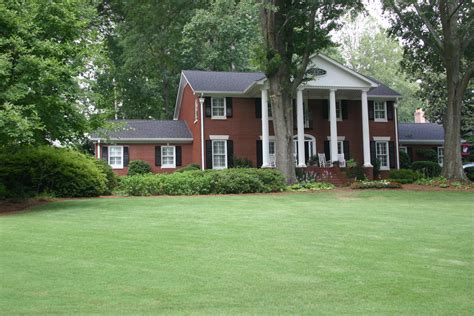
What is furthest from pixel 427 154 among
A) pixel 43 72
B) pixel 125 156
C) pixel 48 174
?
pixel 43 72

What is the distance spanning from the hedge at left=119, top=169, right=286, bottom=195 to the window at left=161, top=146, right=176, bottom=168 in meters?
9.05

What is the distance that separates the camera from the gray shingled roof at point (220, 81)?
99.2ft

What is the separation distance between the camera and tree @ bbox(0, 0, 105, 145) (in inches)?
525

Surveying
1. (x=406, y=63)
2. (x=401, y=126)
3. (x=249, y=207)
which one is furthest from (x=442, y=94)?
(x=249, y=207)

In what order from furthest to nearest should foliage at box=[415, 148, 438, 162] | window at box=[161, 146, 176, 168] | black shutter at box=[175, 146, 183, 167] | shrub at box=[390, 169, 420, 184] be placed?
1. foliage at box=[415, 148, 438, 162]
2. black shutter at box=[175, 146, 183, 167]
3. window at box=[161, 146, 176, 168]
4. shrub at box=[390, 169, 420, 184]

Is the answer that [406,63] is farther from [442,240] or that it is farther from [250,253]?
[250,253]

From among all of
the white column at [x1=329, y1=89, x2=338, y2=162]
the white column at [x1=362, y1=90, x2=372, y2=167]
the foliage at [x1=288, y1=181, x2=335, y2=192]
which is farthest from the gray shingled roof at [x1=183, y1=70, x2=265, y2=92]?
the foliage at [x1=288, y1=181, x2=335, y2=192]

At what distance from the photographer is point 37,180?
63.0ft

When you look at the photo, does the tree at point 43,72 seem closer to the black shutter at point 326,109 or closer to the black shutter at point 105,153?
the black shutter at point 105,153

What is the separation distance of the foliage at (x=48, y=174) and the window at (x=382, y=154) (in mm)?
18379

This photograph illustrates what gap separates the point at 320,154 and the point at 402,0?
10201 mm

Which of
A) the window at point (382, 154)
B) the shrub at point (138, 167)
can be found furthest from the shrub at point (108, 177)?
the window at point (382, 154)

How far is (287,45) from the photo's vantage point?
24391 mm

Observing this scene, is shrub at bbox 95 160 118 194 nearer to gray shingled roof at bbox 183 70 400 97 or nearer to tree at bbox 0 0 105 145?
tree at bbox 0 0 105 145
